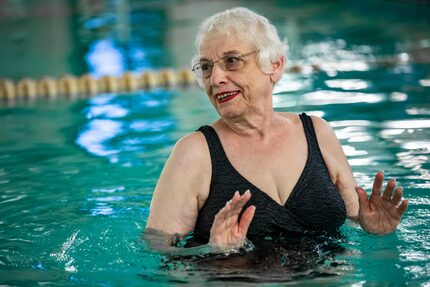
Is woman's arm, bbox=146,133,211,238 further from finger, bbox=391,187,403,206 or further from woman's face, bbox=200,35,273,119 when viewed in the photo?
finger, bbox=391,187,403,206

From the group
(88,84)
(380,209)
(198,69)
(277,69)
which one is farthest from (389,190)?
(88,84)

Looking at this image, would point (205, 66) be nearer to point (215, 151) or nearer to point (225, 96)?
point (225, 96)

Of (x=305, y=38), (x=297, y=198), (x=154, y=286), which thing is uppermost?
(x=305, y=38)

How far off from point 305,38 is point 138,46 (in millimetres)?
2708

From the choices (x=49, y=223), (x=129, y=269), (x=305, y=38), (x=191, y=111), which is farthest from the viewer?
(x=305, y=38)

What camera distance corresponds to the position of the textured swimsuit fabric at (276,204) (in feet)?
11.2

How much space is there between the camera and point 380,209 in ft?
11.4

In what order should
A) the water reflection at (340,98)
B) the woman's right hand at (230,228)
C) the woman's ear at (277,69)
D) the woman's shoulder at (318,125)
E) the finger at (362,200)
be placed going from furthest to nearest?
1. the water reflection at (340,98)
2. the woman's shoulder at (318,125)
3. the woman's ear at (277,69)
4. the finger at (362,200)
5. the woman's right hand at (230,228)

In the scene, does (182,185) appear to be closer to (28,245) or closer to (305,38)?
(28,245)

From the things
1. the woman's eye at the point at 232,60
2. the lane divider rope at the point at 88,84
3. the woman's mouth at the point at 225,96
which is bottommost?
the lane divider rope at the point at 88,84

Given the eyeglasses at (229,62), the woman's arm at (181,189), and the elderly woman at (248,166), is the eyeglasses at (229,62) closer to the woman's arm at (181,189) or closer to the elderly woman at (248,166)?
the elderly woman at (248,166)

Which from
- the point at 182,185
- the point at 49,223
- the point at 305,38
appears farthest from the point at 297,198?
the point at 305,38

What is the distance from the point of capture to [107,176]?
5.63 m

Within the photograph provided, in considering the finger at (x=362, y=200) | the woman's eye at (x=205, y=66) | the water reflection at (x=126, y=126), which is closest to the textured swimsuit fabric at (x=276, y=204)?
the finger at (x=362, y=200)
